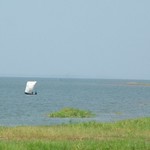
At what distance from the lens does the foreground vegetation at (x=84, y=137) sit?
22.2 metres

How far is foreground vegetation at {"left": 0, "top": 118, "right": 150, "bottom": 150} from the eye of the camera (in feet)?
72.9

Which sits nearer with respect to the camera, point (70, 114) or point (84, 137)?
point (84, 137)

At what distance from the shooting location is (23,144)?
74.2 ft

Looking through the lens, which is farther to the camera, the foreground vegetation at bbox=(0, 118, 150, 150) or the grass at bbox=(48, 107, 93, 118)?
the grass at bbox=(48, 107, 93, 118)

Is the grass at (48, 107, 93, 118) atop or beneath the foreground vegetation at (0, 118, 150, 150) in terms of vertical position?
beneath

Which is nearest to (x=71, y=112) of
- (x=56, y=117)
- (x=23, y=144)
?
(x=56, y=117)

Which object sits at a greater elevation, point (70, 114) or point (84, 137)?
point (84, 137)

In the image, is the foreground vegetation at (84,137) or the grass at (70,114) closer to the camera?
the foreground vegetation at (84,137)

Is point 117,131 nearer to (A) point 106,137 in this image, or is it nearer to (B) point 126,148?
(A) point 106,137

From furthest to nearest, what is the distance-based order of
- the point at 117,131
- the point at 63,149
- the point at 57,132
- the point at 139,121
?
1. the point at 139,121
2. the point at 117,131
3. the point at 57,132
4. the point at 63,149

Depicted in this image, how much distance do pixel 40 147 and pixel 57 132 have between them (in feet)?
20.8

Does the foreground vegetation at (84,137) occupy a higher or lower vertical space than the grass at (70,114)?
higher

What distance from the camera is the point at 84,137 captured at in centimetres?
2695

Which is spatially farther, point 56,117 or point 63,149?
point 56,117
